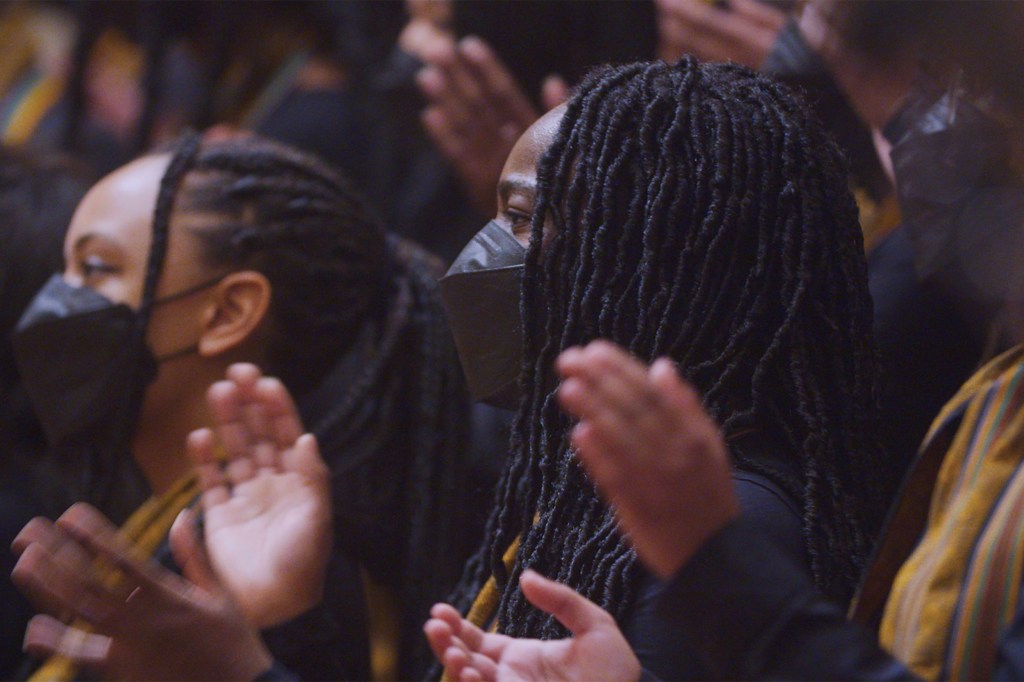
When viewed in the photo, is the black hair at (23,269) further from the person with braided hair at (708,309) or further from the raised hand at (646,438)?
the raised hand at (646,438)

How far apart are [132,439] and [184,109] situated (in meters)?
1.99

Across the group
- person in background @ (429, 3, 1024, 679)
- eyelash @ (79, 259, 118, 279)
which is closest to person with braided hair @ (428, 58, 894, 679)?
person in background @ (429, 3, 1024, 679)

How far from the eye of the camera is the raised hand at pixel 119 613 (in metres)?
1.34

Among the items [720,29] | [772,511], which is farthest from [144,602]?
[720,29]

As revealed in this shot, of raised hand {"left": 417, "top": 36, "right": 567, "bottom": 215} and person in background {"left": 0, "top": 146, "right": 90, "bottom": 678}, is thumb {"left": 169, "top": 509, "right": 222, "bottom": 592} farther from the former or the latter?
raised hand {"left": 417, "top": 36, "right": 567, "bottom": 215}

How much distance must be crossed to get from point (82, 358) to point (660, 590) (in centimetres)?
131

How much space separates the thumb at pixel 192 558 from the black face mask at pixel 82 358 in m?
0.85

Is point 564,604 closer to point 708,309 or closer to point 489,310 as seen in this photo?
point 708,309

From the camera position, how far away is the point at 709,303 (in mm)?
1617

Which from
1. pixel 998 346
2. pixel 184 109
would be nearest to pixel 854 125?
pixel 998 346

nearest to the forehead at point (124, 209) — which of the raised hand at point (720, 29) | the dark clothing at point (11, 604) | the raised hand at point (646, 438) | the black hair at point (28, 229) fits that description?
the black hair at point (28, 229)

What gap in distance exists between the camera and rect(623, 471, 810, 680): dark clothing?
1.41m

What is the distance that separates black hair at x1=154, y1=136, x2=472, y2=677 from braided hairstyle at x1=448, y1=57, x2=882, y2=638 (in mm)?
670

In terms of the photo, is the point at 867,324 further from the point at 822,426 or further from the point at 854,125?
the point at 854,125
